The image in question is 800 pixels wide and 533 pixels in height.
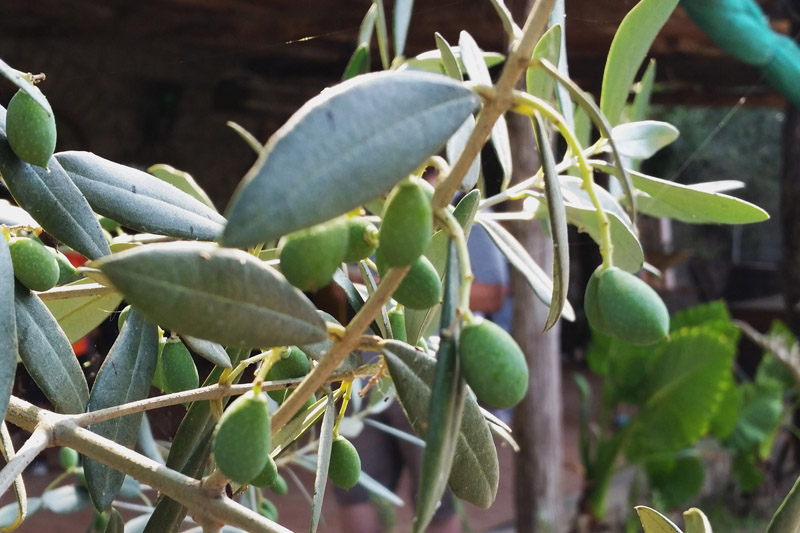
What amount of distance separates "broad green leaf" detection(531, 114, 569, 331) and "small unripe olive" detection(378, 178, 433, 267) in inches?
3.0

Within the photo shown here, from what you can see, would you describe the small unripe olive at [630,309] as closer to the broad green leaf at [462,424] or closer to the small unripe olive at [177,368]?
the broad green leaf at [462,424]

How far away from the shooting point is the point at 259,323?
0.26m

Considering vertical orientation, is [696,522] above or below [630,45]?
below

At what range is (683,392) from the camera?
307 cm

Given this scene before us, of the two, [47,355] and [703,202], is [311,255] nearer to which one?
[47,355]

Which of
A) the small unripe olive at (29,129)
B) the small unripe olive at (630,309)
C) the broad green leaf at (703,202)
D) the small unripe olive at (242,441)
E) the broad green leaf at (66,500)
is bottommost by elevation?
the broad green leaf at (66,500)

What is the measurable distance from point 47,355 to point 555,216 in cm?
27

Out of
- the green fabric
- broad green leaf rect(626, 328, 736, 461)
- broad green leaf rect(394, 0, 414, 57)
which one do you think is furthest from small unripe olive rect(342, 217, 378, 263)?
broad green leaf rect(626, 328, 736, 461)

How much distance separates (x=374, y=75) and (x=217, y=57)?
4.36 meters

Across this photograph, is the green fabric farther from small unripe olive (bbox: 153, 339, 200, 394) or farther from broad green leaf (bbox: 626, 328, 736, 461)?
broad green leaf (bbox: 626, 328, 736, 461)

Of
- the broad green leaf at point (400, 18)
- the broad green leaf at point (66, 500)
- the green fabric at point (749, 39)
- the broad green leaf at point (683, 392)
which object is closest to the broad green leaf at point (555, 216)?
the broad green leaf at point (400, 18)

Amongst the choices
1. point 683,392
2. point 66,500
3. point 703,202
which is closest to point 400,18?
point 703,202

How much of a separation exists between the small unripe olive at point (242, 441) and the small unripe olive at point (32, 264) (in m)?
0.16

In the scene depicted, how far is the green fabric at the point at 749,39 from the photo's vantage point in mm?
1340
